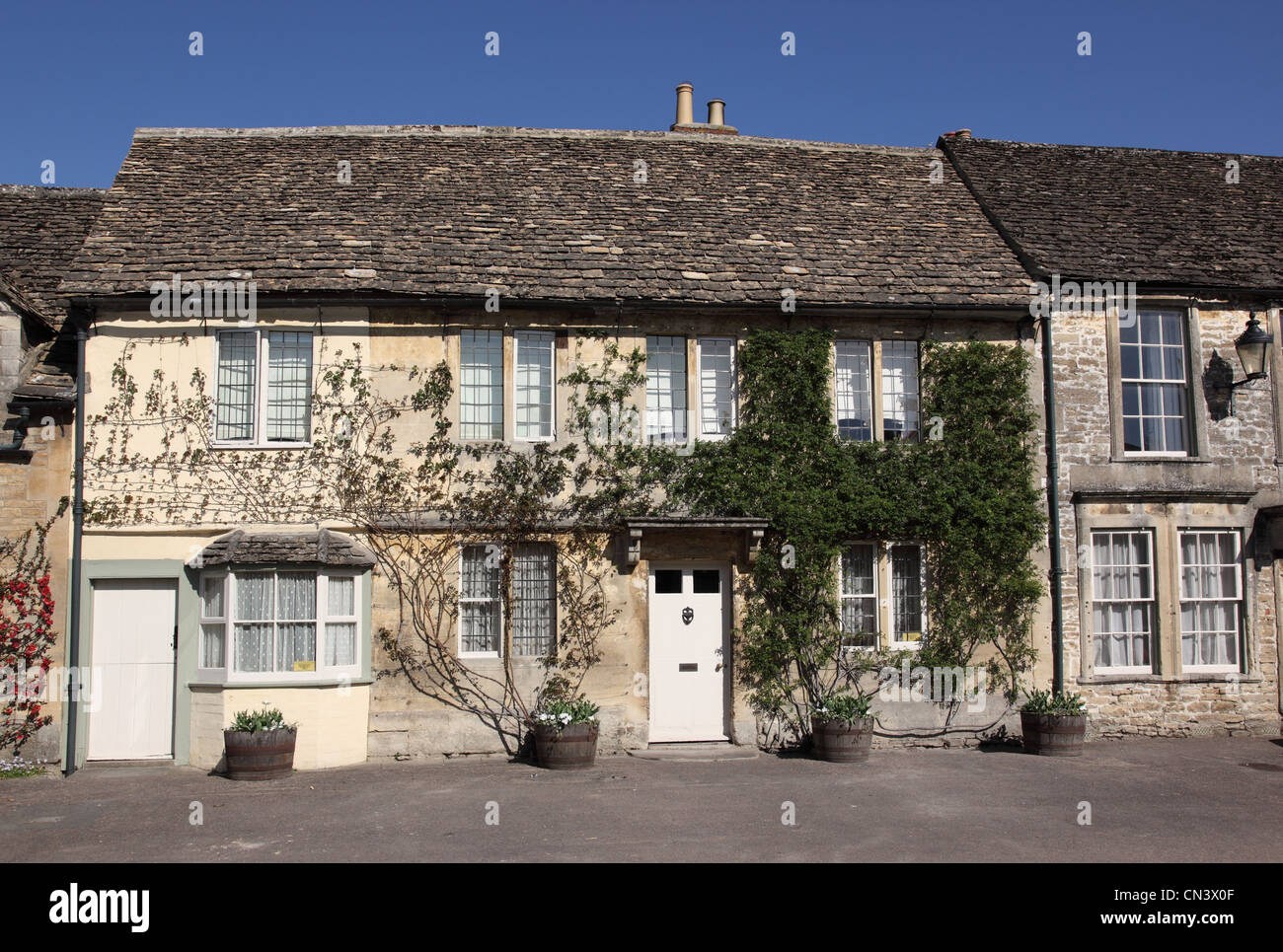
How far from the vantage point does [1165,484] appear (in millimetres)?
14555

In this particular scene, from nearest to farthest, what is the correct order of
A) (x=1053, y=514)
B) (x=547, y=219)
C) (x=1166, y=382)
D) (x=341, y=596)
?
(x=341, y=596) < (x=1053, y=514) < (x=1166, y=382) < (x=547, y=219)

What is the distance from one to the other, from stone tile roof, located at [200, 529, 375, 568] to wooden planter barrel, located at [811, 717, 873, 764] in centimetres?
632

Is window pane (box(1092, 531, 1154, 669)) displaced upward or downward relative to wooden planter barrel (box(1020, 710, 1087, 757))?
upward

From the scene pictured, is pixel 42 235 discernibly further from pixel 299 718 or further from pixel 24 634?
pixel 299 718

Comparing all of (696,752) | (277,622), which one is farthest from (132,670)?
(696,752)

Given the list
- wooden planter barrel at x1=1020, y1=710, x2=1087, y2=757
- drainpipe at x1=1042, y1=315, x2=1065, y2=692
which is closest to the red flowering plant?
wooden planter barrel at x1=1020, y1=710, x2=1087, y2=757

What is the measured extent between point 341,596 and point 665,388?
520 centimetres

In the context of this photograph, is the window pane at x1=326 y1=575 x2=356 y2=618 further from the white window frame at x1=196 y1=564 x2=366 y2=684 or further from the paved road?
the paved road

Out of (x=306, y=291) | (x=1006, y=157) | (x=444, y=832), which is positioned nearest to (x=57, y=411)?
(x=306, y=291)

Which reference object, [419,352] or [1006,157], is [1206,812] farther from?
[1006,157]

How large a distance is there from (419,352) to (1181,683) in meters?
11.8

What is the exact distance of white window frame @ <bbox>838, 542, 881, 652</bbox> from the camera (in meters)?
13.8

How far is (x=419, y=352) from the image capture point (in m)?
13.6

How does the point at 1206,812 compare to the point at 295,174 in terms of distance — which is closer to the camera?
the point at 1206,812
